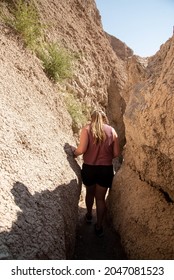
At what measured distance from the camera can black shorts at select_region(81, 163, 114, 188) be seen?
466cm

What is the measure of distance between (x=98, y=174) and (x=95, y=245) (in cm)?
101

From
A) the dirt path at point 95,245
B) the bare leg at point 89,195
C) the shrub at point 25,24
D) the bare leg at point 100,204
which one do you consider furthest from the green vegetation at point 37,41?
the dirt path at point 95,245

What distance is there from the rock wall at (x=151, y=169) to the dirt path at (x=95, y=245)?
0.55 feet

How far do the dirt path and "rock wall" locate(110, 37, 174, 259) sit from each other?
17cm

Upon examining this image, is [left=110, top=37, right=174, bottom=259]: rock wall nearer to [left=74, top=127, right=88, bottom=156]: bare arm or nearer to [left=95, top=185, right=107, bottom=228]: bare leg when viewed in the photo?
[left=95, top=185, right=107, bottom=228]: bare leg

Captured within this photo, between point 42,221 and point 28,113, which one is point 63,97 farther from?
point 42,221

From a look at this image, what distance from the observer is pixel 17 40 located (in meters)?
5.66

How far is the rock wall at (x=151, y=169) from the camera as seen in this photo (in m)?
3.67

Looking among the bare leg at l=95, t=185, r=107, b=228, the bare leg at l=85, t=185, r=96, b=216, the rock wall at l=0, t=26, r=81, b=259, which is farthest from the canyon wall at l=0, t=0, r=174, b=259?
the bare leg at l=95, t=185, r=107, b=228

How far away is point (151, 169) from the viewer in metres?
4.21

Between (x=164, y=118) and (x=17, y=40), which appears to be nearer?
(x=164, y=118)

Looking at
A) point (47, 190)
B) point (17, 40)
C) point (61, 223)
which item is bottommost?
point (61, 223)

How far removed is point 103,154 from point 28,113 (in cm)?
121
